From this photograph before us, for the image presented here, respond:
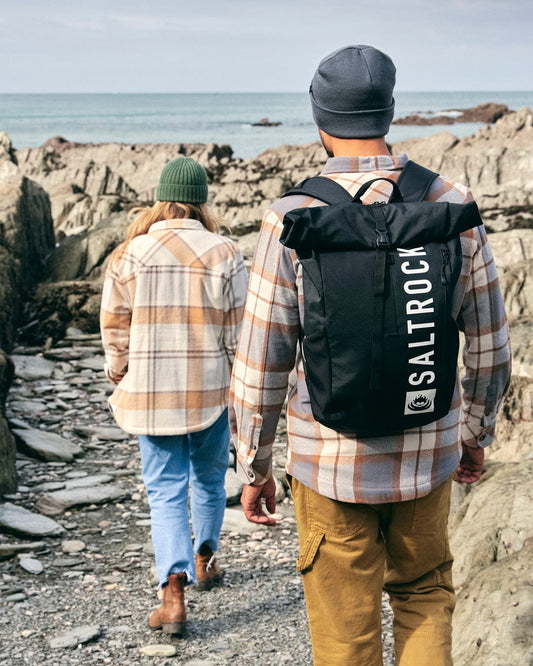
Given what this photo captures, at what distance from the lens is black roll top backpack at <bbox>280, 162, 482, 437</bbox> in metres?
2.35

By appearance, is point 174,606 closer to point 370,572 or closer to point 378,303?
point 370,572

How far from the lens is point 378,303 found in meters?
2.34

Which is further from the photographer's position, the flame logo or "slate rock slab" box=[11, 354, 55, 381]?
"slate rock slab" box=[11, 354, 55, 381]

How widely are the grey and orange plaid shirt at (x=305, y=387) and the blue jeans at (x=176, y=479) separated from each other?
5.40 feet

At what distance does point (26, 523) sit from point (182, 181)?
8.98 feet

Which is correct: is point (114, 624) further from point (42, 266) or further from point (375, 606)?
point (42, 266)

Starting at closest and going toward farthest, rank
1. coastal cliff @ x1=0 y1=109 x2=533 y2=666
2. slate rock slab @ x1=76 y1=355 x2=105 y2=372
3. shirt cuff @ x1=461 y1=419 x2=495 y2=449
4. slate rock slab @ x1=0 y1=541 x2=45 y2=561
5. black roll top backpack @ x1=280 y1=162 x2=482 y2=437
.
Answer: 1. black roll top backpack @ x1=280 y1=162 x2=482 y2=437
2. shirt cuff @ x1=461 y1=419 x2=495 y2=449
3. coastal cliff @ x1=0 y1=109 x2=533 y2=666
4. slate rock slab @ x1=0 y1=541 x2=45 y2=561
5. slate rock slab @ x1=76 y1=355 x2=105 y2=372

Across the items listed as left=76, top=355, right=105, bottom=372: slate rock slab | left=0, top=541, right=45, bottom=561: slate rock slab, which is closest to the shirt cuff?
left=0, top=541, right=45, bottom=561: slate rock slab

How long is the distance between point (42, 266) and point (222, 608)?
895cm

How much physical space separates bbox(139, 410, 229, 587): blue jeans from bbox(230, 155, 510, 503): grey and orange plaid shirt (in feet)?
5.40

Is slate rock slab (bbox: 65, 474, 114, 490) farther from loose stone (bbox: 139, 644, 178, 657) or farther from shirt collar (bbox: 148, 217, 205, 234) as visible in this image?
shirt collar (bbox: 148, 217, 205, 234)

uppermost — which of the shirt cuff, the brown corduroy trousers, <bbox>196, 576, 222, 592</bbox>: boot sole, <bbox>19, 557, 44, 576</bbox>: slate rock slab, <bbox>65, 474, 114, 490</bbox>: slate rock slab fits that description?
the shirt cuff

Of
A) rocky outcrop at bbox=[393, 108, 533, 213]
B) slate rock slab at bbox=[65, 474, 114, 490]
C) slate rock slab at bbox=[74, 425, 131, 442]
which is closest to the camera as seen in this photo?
slate rock slab at bbox=[65, 474, 114, 490]

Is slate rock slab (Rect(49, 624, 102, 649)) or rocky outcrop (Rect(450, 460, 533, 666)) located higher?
rocky outcrop (Rect(450, 460, 533, 666))
